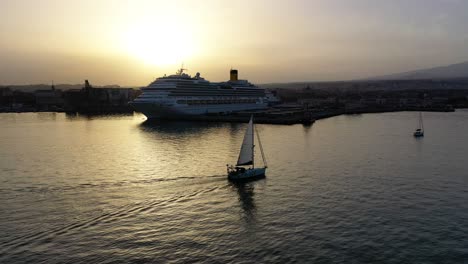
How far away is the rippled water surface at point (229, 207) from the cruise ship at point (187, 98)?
3327cm

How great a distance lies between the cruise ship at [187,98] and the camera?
233ft

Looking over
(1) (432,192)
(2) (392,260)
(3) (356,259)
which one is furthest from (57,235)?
(1) (432,192)

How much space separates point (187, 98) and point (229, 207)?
56.4m

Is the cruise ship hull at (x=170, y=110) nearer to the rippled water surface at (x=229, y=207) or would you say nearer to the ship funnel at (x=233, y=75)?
the ship funnel at (x=233, y=75)

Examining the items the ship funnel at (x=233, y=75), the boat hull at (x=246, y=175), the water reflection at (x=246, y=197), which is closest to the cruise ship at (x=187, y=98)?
the ship funnel at (x=233, y=75)

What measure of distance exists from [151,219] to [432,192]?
1611 cm

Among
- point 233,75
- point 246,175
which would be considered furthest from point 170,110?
point 246,175

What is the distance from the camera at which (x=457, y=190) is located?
23.8 meters

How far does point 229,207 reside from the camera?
21.1m

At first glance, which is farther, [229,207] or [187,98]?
[187,98]

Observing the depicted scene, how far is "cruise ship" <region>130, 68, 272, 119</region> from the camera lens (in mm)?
70938

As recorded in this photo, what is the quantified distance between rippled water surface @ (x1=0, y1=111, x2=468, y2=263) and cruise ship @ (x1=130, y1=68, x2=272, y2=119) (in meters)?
33.3

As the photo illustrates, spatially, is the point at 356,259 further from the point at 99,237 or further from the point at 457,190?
the point at 457,190

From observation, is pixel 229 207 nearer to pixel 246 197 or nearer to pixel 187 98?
pixel 246 197
